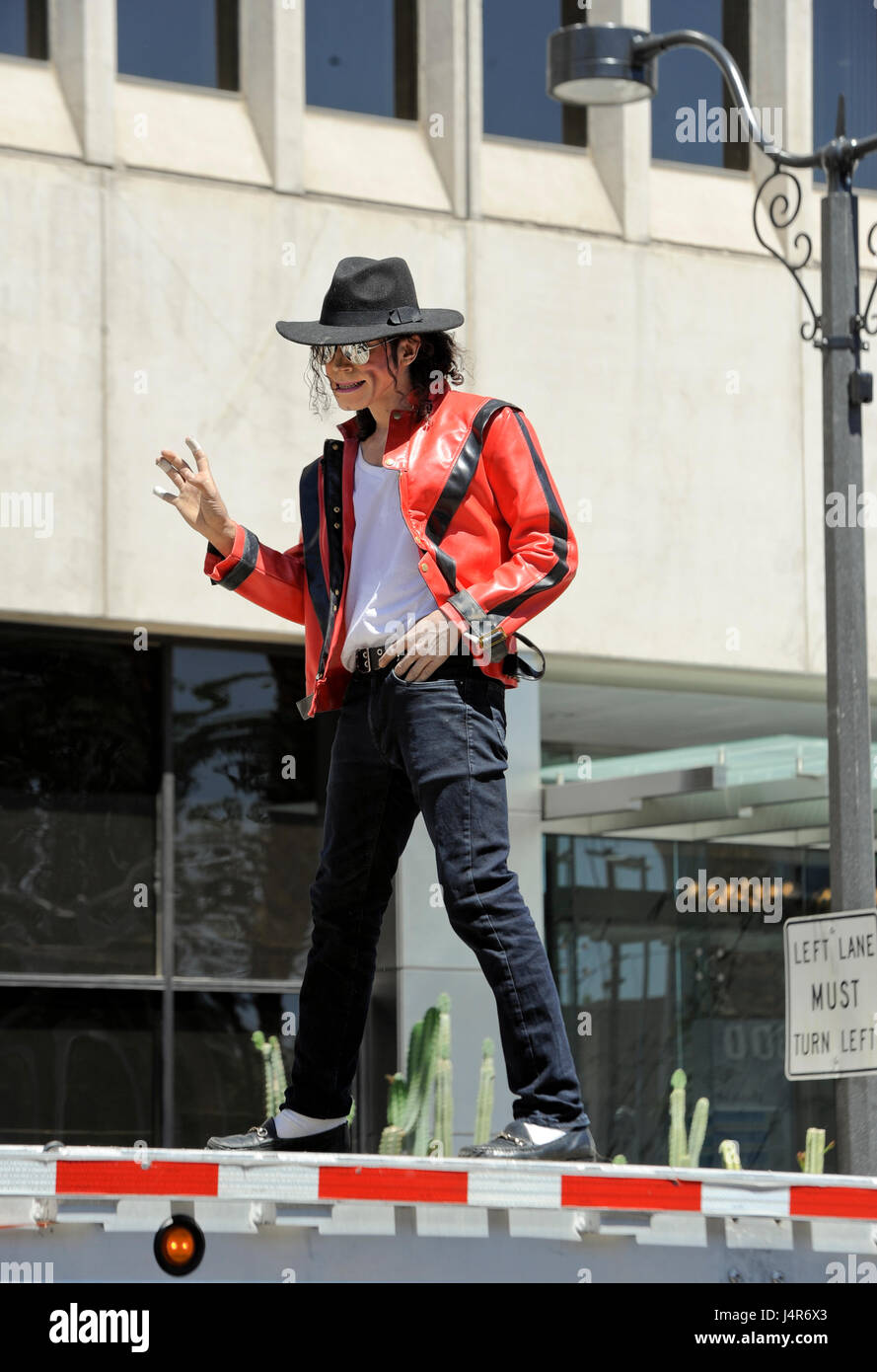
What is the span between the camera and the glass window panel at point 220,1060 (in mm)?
13141

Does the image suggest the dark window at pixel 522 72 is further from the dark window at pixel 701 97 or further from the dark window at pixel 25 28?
the dark window at pixel 25 28

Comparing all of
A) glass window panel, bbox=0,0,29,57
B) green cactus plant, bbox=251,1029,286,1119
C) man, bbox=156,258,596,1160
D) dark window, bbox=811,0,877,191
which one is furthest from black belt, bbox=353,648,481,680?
dark window, bbox=811,0,877,191

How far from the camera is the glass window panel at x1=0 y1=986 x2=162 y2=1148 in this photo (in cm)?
1273

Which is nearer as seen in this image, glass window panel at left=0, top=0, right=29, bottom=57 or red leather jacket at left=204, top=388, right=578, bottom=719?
red leather jacket at left=204, top=388, right=578, bottom=719

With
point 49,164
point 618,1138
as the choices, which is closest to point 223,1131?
point 618,1138

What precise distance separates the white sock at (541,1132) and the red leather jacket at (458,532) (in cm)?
100

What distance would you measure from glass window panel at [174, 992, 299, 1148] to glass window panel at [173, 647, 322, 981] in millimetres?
198

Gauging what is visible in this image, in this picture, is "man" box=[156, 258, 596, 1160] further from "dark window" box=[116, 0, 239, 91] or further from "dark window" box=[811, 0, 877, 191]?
"dark window" box=[811, 0, 877, 191]

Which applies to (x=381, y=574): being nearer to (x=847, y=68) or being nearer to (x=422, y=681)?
(x=422, y=681)

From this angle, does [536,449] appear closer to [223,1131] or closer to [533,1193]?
[533,1193]

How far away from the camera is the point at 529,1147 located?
15.8ft

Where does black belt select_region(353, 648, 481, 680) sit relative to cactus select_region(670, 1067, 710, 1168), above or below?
above

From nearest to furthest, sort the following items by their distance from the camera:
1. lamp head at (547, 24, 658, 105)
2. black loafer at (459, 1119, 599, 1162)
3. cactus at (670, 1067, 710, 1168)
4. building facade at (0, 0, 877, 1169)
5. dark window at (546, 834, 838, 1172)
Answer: black loafer at (459, 1119, 599, 1162) → lamp head at (547, 24, 658, 105) → building facade at (0, 0, 877, 1169) → cactus at (670, 1067, 710, 1168) → dark window at (546, 834, 838, 1172)
